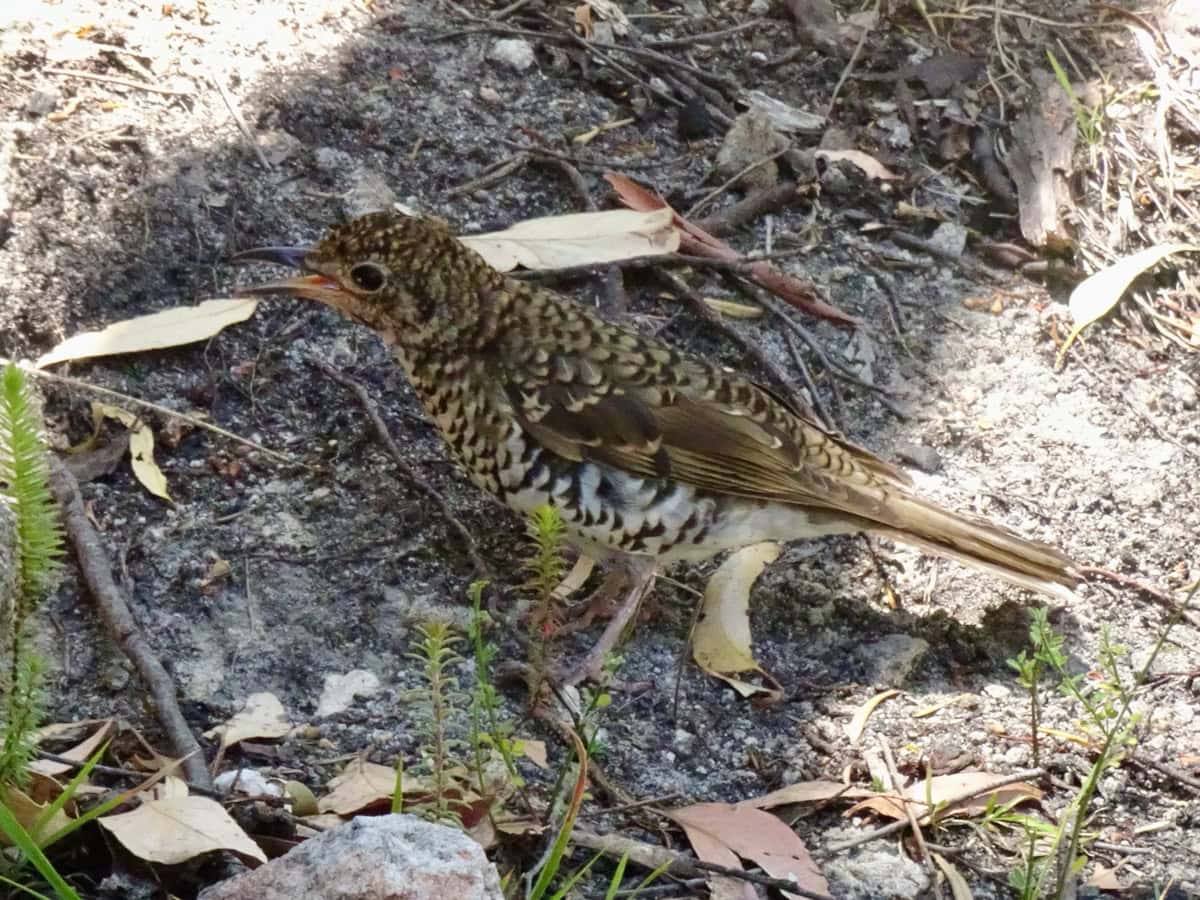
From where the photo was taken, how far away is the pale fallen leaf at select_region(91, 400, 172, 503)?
13.6 feet

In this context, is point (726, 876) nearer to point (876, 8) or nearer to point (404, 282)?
point (404, 282)

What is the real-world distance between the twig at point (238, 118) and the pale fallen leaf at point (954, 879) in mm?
2895

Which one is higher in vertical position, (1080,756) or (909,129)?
(909,129)

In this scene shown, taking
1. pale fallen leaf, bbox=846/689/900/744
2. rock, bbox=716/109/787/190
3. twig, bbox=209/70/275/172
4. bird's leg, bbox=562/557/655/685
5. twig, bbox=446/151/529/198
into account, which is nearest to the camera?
pale fallen leaf, bbox=846/689/900/744

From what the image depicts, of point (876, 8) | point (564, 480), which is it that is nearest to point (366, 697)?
point (564, 480)

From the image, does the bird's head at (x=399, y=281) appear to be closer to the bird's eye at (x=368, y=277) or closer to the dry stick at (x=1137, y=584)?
the bird's eye at (x=368, y=277)

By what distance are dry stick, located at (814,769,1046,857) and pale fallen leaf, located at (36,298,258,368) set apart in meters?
2.20

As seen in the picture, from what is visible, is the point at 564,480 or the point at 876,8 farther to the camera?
the point at 876,8

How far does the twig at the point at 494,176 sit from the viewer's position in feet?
17.1

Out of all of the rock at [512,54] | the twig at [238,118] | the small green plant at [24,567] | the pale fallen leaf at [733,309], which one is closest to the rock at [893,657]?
the pale fallen leaf at [733,309]

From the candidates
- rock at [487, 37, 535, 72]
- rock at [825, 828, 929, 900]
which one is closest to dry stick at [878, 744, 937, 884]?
rock at [825, 828, 929, 900]

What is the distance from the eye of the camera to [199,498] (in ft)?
13.8

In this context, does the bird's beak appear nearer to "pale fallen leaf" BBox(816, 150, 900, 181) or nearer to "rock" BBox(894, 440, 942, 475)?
"rock" BBox(894, 440, 942, 475)

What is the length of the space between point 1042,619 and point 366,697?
1558 mm
